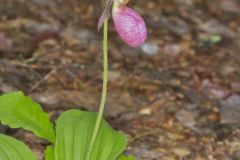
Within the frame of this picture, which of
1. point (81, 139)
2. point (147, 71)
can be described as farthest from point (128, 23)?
point (147, 71)

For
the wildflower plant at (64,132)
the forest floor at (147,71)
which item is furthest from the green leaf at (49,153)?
the forest floor at (147,71)

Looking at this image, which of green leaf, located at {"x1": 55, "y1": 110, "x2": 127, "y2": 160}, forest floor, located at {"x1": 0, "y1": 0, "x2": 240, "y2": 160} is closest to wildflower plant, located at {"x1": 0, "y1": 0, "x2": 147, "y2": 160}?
green leaf, located at {"x1": 55, "y1": 110, "x2": 127, "y2": 160}

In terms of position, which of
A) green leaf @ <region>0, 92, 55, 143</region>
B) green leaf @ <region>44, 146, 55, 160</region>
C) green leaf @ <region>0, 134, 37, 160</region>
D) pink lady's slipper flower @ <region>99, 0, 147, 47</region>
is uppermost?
pink lady's slipper flower @ <region>99, 0, 147, 47</region>

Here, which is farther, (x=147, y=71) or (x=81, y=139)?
(x=147, y=71)

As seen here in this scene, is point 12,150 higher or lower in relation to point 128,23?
lower

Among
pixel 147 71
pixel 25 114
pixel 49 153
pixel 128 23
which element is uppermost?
pixel 128 23

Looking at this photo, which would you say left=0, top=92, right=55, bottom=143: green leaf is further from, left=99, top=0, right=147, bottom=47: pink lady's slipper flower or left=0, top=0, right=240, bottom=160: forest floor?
left=99, top=0, right=147, bottom=47: pink lady's slipper flower

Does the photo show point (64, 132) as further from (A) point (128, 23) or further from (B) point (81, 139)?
(A) point (128, 23)
